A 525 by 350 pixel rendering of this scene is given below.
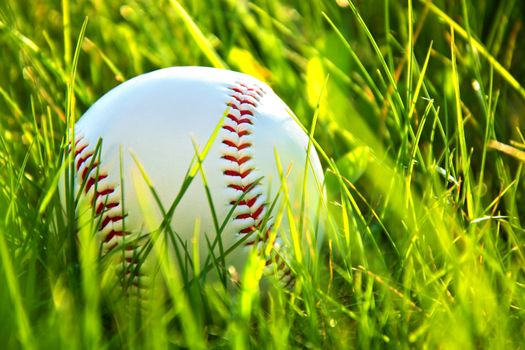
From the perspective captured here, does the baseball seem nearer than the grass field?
No

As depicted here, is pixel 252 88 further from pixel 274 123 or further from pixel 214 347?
pixel 214 347

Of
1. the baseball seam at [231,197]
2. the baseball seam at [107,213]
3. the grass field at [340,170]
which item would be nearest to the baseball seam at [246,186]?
the baseball seam at [231,197]

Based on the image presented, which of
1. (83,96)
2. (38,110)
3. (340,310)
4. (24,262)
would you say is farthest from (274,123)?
(38,110)

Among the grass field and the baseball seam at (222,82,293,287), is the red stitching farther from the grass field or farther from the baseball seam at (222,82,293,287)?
the baseball seam at (222,82,293,287)

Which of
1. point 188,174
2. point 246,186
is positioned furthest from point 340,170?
point 188,174

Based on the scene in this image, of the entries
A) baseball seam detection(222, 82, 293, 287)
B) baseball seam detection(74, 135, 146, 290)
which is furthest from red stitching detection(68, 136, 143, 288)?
baseball seam detection(222, 82, 293, 287)
